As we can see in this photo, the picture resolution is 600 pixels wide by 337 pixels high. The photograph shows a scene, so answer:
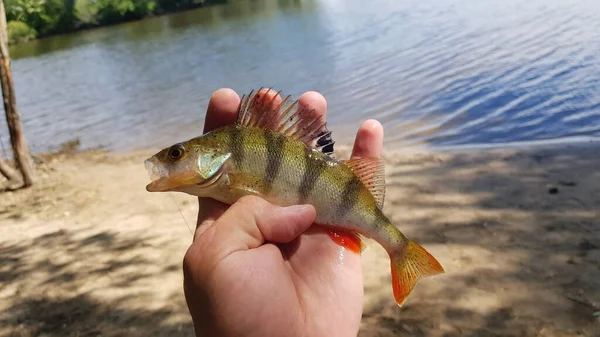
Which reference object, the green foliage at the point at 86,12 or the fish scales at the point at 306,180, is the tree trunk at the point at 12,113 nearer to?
the fish scales at the point at 306,180

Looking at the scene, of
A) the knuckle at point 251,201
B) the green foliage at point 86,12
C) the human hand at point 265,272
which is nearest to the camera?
the human hand at point 265,272

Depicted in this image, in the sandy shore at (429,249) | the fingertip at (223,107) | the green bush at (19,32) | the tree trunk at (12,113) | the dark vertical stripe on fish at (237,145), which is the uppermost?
the fingertip at (223,107)

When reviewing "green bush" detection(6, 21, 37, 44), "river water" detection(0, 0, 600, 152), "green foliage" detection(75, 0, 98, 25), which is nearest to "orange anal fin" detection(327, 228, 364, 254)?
"river water" detection(0, 0, 600, 152)

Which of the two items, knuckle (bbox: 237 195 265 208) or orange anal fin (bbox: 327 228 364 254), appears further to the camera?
orange anal fin (bbox: 327 228 364 254)

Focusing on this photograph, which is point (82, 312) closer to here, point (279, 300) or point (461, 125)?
point (279, 300)

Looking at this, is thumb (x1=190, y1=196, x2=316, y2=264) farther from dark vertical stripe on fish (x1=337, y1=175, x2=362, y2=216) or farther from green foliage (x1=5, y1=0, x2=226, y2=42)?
green foliage (x1=5, y1=0, x2=226, y2=42)

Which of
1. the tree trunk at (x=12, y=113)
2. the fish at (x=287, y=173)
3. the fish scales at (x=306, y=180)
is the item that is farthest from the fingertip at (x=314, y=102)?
the tree trunk at (x=12, y=113)
